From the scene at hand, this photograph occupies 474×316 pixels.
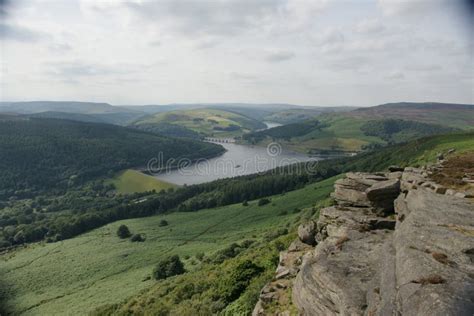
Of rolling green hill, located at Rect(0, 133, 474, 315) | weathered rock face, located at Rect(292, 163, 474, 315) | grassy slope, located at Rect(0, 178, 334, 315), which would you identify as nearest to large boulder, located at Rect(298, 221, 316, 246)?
weathered rock face, located at Rect(292, 163, 474, 315)

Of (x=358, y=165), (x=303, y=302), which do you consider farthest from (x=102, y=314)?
(x=358, y=165)

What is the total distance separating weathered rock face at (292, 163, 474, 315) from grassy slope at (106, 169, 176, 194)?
6058 inches

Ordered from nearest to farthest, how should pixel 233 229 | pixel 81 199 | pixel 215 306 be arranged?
pixel 215 306, pixel 233 229, pixel 81 199

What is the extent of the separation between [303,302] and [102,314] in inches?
1247

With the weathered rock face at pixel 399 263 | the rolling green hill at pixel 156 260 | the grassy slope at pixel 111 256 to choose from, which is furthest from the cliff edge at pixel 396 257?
the grassy slope at pixel 111 256

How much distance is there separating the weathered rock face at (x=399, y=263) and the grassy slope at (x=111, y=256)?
121ft

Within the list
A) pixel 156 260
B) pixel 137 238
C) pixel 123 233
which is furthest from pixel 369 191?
pixel 123 233

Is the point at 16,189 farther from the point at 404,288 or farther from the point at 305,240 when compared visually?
the point at 404,288

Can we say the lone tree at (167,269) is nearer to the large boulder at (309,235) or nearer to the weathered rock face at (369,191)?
the large boulder at (309,235)

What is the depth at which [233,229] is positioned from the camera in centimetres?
8244

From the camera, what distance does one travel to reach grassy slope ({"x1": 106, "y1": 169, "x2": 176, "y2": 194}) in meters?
173

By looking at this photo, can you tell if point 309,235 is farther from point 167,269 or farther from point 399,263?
point 167,269

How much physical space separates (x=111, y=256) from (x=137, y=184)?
115585mm

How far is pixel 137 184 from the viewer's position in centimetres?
18312
